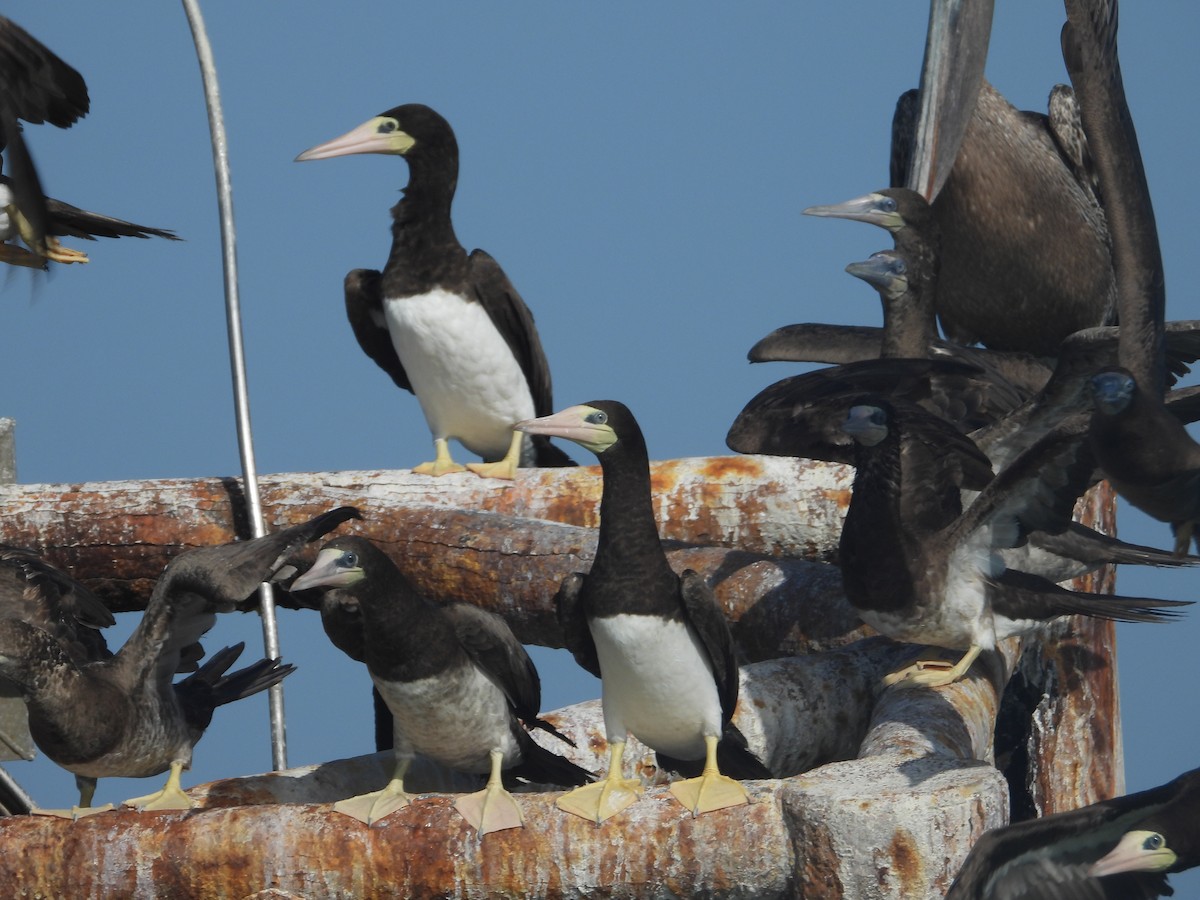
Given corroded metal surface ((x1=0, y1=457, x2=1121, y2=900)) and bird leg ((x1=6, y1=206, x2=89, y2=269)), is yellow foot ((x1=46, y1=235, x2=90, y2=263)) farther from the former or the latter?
corroded metal surface ((x1=0, y1=457, x2=1121, y2=900))

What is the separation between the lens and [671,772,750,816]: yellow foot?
5246 mm

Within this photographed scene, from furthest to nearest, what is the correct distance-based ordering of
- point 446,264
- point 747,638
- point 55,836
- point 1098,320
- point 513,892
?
point 1098,320, point 446,264, point 747,638, point 55,836, point 513,892

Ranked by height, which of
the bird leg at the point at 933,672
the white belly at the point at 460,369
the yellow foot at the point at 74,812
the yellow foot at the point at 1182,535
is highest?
the white belly at the point at 460,369

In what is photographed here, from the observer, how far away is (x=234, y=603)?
6016 millimetres

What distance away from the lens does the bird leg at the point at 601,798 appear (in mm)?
5355

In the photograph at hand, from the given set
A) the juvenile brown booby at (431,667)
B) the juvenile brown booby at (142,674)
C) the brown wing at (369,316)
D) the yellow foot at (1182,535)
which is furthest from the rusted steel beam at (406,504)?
the yellow foot at (1182,535)

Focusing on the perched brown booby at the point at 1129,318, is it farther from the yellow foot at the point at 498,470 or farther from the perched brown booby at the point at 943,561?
the yellow foot at the point at 498,470

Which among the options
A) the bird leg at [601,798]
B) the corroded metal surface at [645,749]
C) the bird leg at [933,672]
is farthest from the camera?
the bird leg at [933,672]

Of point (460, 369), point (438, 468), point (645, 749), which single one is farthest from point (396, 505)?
point (645, 749)

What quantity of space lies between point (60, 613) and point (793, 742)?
2536mm

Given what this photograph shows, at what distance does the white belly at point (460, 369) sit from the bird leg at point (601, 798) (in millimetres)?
3782

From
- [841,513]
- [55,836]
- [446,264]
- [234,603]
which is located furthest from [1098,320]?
[55,836]

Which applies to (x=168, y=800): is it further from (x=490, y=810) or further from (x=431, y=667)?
(x=490, y=810)

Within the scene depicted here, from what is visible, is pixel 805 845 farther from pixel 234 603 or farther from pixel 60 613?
pixel 60 613
